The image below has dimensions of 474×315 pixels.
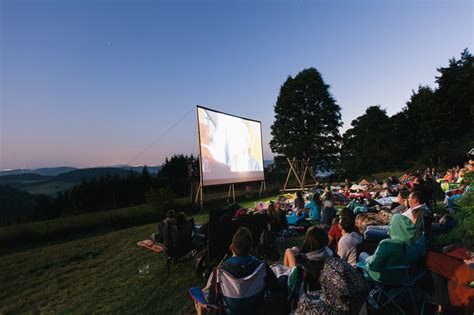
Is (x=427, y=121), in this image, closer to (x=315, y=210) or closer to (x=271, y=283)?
(x=315, y=210)

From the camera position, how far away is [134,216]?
476 inches

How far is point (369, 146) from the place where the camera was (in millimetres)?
31359

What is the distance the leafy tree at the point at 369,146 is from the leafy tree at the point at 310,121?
7.80 ft

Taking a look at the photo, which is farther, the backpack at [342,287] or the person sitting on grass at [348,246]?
the person sitting on grass at [348,246]

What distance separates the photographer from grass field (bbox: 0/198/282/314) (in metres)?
4.04

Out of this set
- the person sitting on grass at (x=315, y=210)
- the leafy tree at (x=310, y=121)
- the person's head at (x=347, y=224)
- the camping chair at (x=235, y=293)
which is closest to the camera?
the camping chair at (x=235, y=293)

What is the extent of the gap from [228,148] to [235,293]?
12172 mm

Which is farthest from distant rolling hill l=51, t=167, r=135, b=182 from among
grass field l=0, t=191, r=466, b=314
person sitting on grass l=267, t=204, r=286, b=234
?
person sitting on grass l=267, t=204, r=286, b=234

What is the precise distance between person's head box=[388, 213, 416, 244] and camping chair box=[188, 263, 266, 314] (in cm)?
171

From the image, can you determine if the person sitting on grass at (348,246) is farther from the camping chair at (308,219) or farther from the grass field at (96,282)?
the camping chair at (308,219)

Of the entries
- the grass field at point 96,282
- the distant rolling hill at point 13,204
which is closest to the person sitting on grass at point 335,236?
the grass field at point 96,282

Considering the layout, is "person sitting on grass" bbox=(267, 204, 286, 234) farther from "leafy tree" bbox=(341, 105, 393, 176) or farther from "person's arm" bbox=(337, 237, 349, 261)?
"leafy tree" bbox=(341, 105, 393, 176)

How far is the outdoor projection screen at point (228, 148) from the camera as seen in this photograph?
1249 centimetres

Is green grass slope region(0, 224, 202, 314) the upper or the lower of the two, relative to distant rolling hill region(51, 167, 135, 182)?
lower
